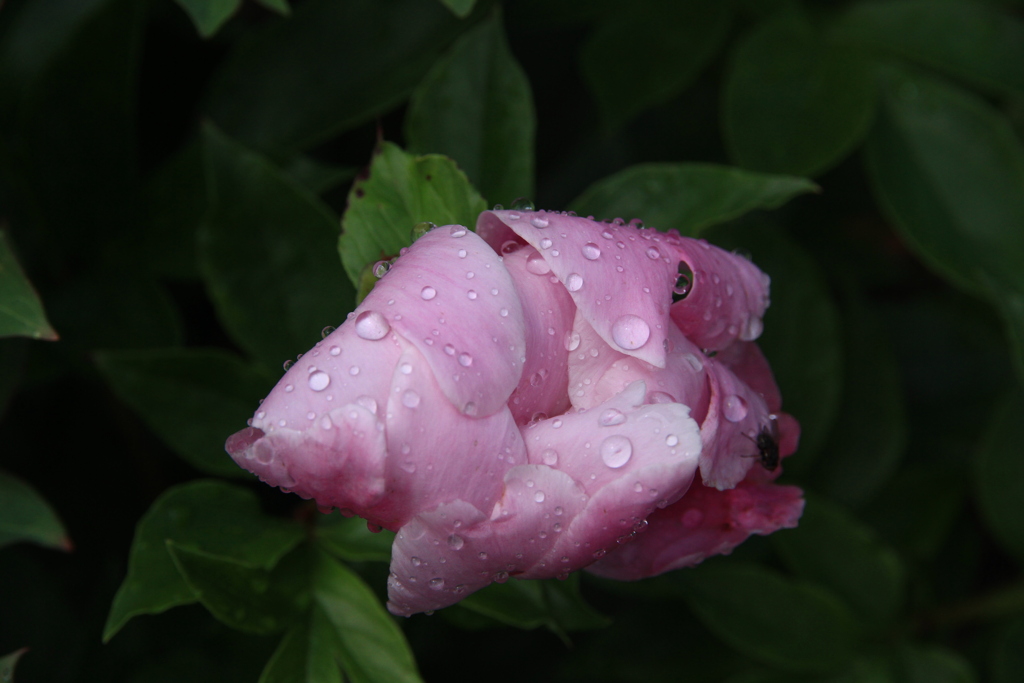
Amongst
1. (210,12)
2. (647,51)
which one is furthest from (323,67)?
(647,51)

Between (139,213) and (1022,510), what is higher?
(139,213)

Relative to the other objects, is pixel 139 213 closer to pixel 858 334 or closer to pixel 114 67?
pixel 114 67

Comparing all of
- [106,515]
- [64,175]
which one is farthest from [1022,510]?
[64,175]

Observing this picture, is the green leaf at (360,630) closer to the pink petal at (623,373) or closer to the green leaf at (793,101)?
the pink petal at (623,373)

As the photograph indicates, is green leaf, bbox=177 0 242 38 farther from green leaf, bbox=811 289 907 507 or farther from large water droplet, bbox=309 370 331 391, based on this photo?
green leaf, bbox=811 289 907 507

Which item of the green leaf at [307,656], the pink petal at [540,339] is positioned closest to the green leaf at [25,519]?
the green leaf at [307,656]

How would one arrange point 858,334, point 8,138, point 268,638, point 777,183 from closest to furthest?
point 777,183, point 268,638, point 8,138, point 858,334

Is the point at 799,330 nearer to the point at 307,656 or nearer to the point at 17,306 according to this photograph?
the point at 307,656

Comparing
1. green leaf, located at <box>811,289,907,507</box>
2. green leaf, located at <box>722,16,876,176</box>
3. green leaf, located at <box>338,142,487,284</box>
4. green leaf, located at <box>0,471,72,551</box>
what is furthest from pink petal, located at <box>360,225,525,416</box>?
green leaf, located at <box>811,289,907,507</box>
